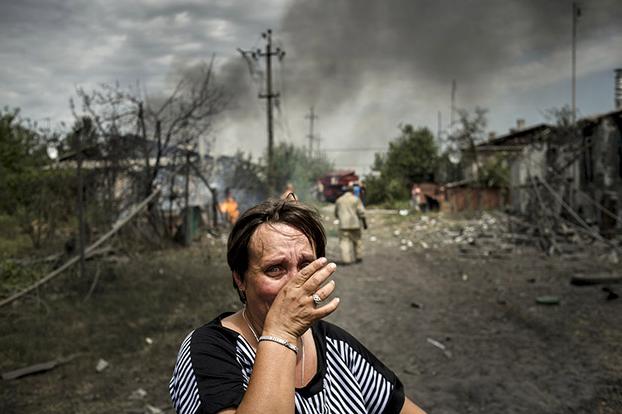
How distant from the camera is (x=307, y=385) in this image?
1.74 m

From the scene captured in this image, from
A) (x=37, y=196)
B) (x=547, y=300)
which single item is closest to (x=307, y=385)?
(x=547, y=300)

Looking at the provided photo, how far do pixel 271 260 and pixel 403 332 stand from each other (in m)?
5.36

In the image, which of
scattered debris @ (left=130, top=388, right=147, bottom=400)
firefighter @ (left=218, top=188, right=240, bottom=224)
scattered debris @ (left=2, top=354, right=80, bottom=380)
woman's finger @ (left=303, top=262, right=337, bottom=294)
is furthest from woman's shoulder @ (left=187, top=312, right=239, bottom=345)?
firefighter @ (left=218, top=188, right=240, bottom=224)

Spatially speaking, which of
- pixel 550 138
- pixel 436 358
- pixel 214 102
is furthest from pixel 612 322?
pixel 550 138

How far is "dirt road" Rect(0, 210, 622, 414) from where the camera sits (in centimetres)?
472

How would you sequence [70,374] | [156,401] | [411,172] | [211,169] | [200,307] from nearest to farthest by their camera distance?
[156,401], [70,374], [200,307], [211,169], [411,172]

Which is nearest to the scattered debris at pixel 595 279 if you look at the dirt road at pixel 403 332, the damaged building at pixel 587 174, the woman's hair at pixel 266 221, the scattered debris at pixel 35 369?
the dirt road at pixel 403 332

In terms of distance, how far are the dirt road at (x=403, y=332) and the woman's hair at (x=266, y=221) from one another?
3166mm

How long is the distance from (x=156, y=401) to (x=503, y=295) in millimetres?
6035

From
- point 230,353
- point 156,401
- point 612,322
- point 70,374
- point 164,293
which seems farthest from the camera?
point 164,293

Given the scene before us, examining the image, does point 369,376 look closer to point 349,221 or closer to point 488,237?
point 349,221

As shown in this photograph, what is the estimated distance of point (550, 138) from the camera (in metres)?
19.4

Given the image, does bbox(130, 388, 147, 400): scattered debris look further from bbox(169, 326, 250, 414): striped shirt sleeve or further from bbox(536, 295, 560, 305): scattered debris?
bbox(536, 295, 560, 305): scattered debris

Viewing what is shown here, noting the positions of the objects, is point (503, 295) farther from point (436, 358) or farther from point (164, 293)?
point (164, 293)
